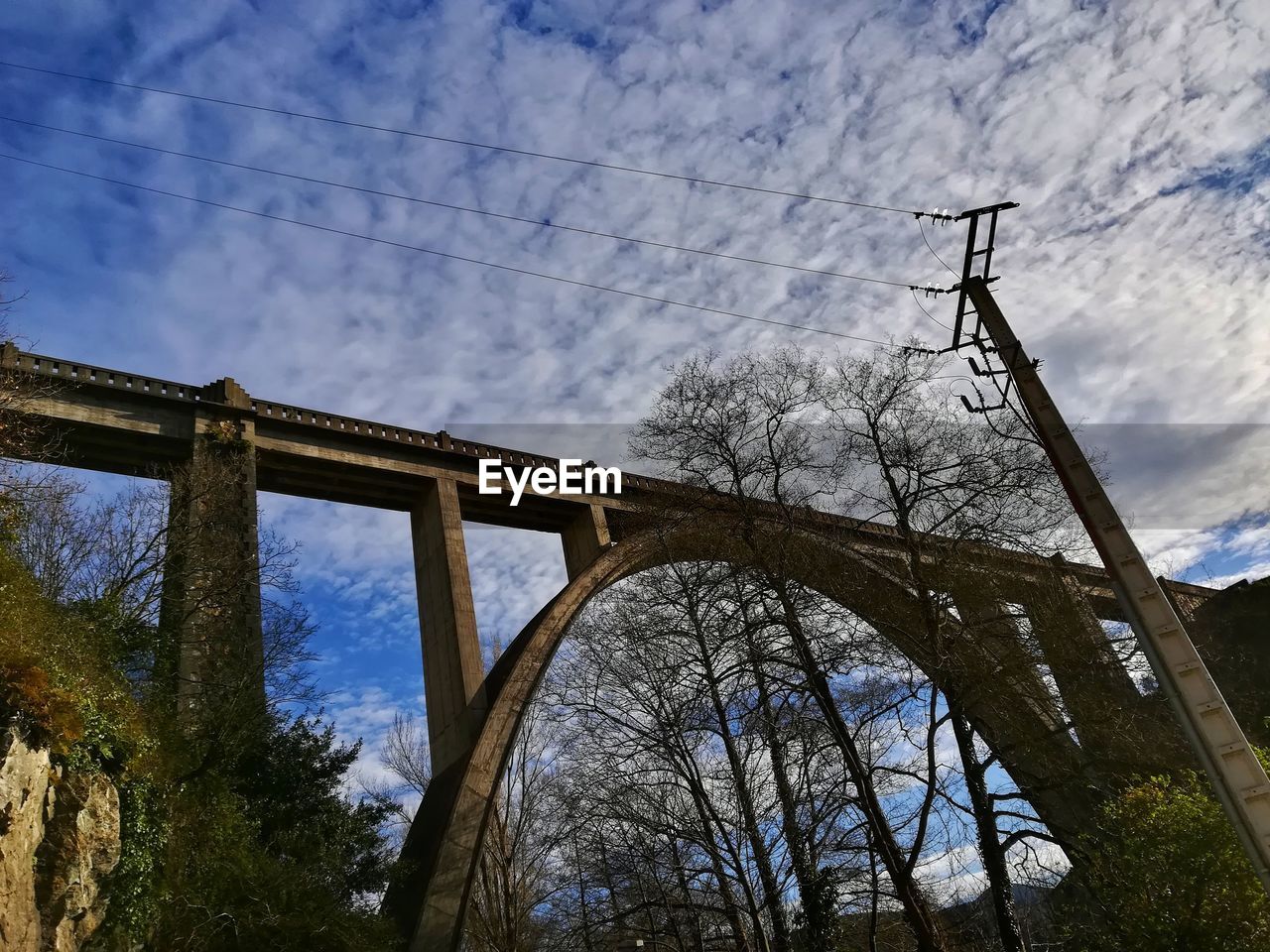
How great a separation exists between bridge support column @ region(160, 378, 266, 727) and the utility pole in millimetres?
10825

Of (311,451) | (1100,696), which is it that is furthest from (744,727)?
(311,451)

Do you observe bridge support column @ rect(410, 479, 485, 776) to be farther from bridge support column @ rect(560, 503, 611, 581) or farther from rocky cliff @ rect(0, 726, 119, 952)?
rocky cliff @ rect(0, 726, 119, 952)

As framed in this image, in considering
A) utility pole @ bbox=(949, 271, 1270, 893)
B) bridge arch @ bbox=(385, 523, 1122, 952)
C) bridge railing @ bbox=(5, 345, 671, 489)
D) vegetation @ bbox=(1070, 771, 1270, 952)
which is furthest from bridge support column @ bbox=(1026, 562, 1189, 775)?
bridge railing @ bbox=(5, 345, 671, 489)

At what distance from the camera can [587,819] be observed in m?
12.2

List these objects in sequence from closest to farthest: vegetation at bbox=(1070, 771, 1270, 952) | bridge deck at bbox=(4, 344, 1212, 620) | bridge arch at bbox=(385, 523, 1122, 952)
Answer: vegetation at bbox=(1070, 771, 1270, 952), bridge arch at bbox=(385, 523, 1122, 952), bridge deck at bbox=(4, 344, 1212, 620)

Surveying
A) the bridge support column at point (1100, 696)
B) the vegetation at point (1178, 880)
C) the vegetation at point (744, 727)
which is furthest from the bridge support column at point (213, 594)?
the vegetation at point (1178, 880)

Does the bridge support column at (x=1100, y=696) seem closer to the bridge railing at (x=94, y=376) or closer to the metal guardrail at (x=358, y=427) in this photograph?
the metal guardrail at (x=358, y=427)

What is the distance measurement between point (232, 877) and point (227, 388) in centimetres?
950

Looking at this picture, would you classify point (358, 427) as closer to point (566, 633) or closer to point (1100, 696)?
point (566, 633)

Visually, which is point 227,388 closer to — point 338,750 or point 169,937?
point 338,750

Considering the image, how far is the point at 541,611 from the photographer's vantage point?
1814 cm

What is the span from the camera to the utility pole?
5.74 meters

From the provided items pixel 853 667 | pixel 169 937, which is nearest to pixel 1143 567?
pixel 853 667

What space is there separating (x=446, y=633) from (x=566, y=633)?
2.67 m
